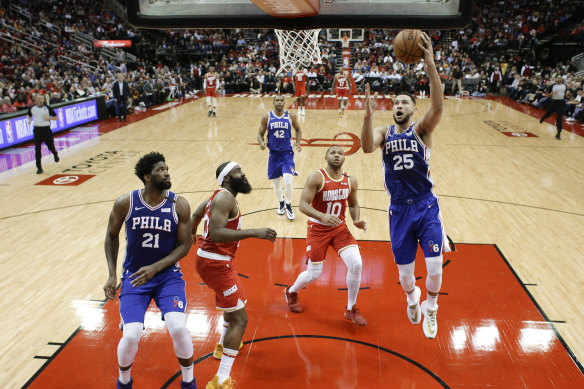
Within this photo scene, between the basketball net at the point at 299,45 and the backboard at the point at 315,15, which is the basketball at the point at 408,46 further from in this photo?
the basketball net at the point at 299,45

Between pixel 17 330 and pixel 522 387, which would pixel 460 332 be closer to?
pixel 522 387

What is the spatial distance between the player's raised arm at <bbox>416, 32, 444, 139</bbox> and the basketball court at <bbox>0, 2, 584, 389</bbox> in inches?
79.2

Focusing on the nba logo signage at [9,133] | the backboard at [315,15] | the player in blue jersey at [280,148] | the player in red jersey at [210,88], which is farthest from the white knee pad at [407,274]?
the player in red jersey at [210,88]

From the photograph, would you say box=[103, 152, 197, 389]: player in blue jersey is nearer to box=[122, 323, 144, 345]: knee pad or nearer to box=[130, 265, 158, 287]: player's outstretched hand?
box=[130, 265, 158, 287]: player's outstretched hand

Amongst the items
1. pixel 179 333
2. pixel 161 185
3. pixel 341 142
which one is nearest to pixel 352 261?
pixel 179 333

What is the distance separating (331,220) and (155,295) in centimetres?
162

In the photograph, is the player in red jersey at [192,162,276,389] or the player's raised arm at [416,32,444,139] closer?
the player's raised arm at [416,32,444,139]

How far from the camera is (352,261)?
4.55 m

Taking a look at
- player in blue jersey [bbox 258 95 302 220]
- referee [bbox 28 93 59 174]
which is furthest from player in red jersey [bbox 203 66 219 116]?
player in blue jersey [bbox 258 95 302 220]

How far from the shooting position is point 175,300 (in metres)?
→ 3.55

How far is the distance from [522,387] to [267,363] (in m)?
2.11

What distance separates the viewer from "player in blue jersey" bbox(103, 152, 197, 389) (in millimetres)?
3520

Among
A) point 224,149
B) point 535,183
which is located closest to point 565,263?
point 535,183

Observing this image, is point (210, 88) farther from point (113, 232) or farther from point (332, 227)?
point (113, 232)
